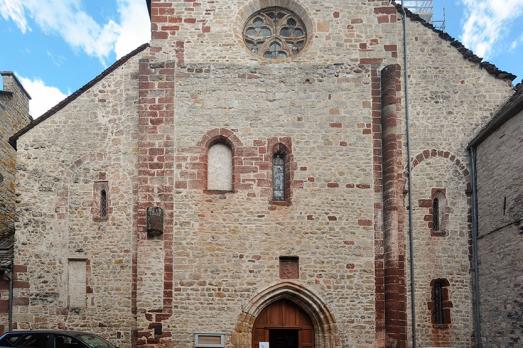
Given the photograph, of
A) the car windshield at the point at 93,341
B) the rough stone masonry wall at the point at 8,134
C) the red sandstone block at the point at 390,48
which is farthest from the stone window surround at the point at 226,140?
the rough stone masonry wall at the point at 8,134

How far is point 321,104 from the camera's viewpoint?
46.9 feet

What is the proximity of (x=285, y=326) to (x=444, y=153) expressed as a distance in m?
5.36

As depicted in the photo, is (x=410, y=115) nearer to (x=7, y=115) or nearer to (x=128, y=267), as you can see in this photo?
(x=128, y=267)

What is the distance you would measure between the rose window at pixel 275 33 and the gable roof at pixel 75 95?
2579 millimetres

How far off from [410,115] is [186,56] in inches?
212

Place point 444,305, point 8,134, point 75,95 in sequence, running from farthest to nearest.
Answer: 1. point 8,134
2. point 75,95
3. point 444,305

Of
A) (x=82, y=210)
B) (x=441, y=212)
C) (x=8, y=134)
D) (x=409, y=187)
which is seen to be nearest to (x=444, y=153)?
(x=409, y=187)

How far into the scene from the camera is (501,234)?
1263 centimetres

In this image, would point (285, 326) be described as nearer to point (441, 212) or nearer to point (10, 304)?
point (441, 212)

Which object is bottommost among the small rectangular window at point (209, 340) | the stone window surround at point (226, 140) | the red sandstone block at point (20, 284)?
the small rectangular window at point (209, 340)

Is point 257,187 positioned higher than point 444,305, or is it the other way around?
point 257,187

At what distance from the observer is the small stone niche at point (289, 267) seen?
13648mm

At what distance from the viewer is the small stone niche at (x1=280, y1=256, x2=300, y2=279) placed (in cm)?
1365

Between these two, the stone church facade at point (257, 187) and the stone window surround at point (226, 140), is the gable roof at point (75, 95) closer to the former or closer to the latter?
the stone church facade at point (257, 187)
